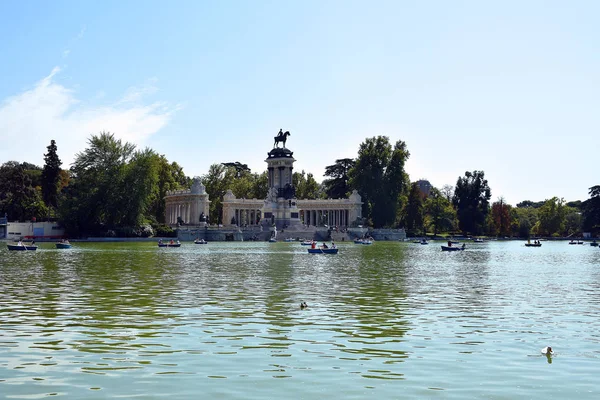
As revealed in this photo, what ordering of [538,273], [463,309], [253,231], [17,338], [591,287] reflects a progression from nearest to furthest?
1. [17,338]
2. [463,309]
3. [591,287]
4. [538,273]
5. [253,231]

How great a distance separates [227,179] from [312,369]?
439 feet

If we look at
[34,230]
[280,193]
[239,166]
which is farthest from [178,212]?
[239,166]

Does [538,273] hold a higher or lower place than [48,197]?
lower

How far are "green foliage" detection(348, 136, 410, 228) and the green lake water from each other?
102307mm

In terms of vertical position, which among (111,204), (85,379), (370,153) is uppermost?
(370,153)

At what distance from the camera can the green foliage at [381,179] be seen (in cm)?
13700

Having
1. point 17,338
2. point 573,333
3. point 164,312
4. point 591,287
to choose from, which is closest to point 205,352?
point 17,338

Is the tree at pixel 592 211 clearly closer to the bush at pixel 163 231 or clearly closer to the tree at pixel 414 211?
the tree at pixel 414 211

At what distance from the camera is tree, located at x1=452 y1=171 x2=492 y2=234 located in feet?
497

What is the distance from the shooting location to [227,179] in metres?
148

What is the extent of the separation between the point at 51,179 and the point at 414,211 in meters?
70.6

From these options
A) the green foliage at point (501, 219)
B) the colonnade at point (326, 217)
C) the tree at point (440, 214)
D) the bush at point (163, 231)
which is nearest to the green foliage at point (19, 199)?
the bush at point (163, 231)

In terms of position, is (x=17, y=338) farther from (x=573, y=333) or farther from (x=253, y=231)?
(x=253, y=231)

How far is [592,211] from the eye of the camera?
510 feet
